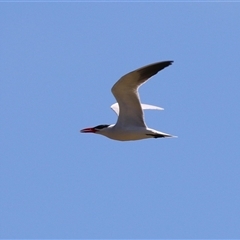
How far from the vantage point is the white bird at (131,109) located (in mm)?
18844

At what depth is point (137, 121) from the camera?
19656 mm

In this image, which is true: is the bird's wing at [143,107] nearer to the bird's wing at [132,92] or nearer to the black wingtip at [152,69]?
the bird's wing at [132,92]

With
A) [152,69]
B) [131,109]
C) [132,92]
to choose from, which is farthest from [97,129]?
[152,69]

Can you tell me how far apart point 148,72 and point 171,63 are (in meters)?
0.56

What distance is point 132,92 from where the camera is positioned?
19172mm

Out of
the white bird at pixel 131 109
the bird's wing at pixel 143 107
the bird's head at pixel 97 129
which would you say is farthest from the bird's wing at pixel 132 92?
the bird's wing at pixel 143 107

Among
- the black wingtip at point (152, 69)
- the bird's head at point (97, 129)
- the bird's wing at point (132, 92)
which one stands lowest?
the bird's head at point (97, 129)

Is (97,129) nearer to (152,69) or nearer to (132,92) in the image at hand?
(132,92)

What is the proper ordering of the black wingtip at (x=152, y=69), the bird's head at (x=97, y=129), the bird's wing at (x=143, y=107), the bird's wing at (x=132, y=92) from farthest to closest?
1. the bird's wing at (x=143, y=107)
2. the bird's head at (x=97, y=129)
3. the bird's wing at (x=132, y=92)
4. the black wingtip at (x=152, y=69)

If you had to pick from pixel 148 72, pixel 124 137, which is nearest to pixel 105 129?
pixel 124 137

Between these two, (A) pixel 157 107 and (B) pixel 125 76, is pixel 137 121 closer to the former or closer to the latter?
(B) pixel 125 76

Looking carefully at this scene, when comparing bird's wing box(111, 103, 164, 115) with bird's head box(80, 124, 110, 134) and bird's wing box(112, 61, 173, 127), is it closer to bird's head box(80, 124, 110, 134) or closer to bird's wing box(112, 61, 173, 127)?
bird's head box(80, 124, 110, 134)

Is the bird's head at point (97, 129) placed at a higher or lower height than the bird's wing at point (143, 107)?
lower

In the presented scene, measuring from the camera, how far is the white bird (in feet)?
61.8
